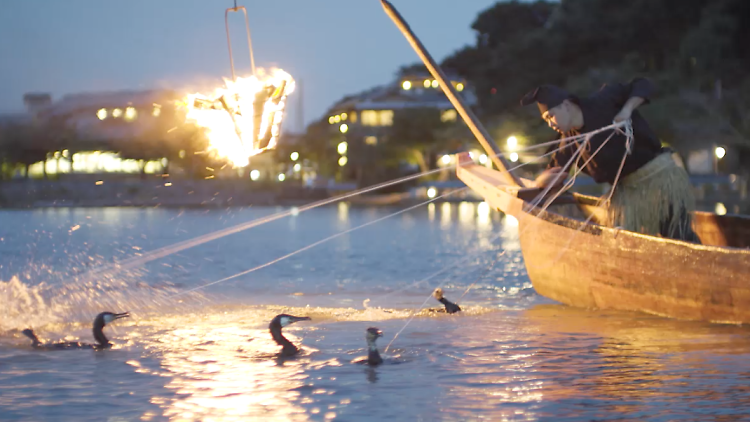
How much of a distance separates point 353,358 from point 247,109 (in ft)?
7.61

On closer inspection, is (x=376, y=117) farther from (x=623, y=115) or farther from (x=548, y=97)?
(x=623, y=115)

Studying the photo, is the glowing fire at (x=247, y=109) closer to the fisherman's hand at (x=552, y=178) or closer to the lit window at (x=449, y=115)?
the fisherman's hand at (x=552, y=178)

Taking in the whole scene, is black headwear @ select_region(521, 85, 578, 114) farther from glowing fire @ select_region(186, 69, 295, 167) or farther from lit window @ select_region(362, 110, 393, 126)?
lit window @ select_region(362, 110, 393, 126)

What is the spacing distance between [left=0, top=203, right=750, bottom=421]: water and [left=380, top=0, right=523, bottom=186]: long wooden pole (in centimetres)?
164

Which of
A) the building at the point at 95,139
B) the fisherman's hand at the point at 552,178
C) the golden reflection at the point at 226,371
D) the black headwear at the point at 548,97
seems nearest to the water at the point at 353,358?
the golden reflection at the point at 226,371

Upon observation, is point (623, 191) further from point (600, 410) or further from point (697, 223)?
point (600, 410)

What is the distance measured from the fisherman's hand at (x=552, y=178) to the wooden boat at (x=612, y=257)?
15 cm

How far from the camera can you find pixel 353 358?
8773 mm

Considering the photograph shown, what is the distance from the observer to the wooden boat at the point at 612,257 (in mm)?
9352

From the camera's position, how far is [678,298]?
9875 millimetres

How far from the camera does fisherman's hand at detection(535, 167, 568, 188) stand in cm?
1121

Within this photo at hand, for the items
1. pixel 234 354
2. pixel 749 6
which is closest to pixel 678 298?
pixel 234 354

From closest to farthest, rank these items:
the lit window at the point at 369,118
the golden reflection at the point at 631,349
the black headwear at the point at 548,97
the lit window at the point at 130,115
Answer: the golden reflection at the point at 631,349, the black headwear at the point at 548,97, the lit window at the point at 130,115, the lit window at the point at 369,118

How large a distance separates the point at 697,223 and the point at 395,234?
19282mm
